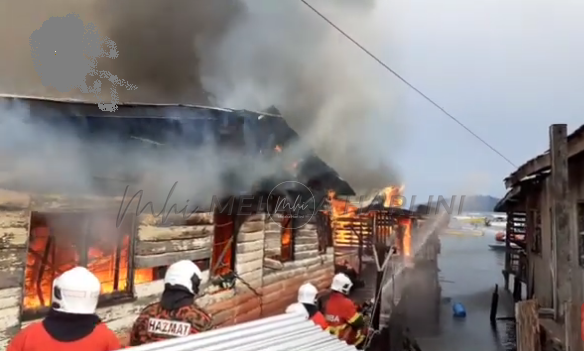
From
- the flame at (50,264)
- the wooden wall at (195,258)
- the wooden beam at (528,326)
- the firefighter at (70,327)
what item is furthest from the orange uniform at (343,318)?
the firefighter at (70,327)

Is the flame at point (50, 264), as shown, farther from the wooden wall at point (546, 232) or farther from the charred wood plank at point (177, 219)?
the wooden wall at point (546, 232)

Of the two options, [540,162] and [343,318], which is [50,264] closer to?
[343,318]

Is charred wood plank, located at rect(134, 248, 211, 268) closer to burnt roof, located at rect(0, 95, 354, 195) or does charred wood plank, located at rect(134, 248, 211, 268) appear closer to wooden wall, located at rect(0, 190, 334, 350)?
wooden wall, located at rect(0, 190, 334, 350)

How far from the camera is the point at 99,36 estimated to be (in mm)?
3803

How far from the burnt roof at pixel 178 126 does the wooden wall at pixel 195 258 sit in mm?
497

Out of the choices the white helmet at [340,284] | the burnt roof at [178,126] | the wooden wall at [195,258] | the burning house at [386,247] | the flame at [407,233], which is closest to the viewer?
the wooden wall at [195,258]

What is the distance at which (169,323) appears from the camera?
290cm

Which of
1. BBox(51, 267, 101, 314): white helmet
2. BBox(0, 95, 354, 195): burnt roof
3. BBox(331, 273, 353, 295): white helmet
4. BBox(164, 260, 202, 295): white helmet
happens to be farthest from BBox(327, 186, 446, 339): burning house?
BBox(51, 267, 101, 314): white helmet

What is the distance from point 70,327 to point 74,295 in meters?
0.15

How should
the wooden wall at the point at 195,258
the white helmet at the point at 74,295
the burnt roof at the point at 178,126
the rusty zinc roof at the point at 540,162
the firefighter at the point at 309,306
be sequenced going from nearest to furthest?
the white helmet at the point at 74,295 < the wooden wall at the point at 195,258 < the burnt roof at the point at 178,126 < the firefighter at the point at 309,306 < the rusty zinc roof at the point at 540,162

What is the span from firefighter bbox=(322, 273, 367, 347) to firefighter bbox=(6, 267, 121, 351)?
258 centimetres

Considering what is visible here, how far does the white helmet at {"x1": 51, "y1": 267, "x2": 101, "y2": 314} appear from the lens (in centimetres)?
245

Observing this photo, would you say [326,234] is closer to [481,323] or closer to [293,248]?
[293,248]

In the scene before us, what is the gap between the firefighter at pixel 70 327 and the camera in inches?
92.7
